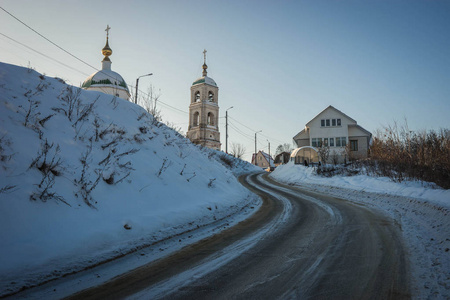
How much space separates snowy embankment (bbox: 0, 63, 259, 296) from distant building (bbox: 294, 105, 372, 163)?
94.3 ft

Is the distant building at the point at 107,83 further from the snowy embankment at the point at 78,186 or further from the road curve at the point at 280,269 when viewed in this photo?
the road curve at the point at 280,269

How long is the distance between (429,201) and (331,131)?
2889cm

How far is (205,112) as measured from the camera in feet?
153

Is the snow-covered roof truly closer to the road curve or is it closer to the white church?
the white church

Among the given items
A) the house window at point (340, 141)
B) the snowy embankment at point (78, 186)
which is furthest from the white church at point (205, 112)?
the snowy embankment at point (78, 186)

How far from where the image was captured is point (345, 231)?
563 cm

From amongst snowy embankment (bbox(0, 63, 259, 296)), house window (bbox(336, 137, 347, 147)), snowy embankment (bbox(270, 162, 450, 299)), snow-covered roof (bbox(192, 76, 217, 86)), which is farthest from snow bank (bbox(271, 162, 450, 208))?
snow-covered roof (bbox(192, 76, 217, 86))

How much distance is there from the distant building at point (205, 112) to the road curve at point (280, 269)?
40615mm

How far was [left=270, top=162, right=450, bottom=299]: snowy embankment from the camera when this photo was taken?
3.07 metres

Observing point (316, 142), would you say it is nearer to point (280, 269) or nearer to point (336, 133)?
point (336, 133)

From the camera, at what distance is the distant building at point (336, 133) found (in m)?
34.2

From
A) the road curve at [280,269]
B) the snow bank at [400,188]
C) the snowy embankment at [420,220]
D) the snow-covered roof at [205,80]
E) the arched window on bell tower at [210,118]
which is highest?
the snow-covered roof at [205,80]

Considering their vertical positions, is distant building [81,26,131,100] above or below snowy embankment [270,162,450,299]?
above

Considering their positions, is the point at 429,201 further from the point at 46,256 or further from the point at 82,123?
the point at 82,123
